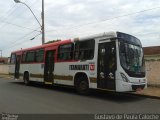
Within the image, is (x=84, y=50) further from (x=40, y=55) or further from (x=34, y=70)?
(x=34, y=70)

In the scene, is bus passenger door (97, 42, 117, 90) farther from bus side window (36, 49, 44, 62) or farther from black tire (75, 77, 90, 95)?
bus side window (36, 49, 44, 62)

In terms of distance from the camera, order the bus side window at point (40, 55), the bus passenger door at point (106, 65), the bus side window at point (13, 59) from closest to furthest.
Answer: the bus passenger door at point (106, 65), the bus side window at point (40, 55), the bus side window at point (13, 59)

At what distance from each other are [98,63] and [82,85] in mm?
1893

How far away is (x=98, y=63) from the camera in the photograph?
48.1 ft

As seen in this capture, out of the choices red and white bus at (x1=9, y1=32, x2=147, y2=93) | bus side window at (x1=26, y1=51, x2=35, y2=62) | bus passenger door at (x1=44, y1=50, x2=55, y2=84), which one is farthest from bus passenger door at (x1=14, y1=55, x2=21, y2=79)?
bus passenger door at (x1=44, y1=50, x2=55, y2=84)

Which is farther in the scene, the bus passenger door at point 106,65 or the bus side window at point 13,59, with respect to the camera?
the bus side window at point 13,59

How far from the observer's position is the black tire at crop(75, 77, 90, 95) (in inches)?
616

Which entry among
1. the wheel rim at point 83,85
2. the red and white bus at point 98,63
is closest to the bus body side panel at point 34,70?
the red and white bus at point 98,63

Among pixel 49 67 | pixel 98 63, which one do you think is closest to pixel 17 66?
pixel 49 67

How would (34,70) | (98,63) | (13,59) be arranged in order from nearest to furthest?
(98,63)
(34,70)
(13,59)

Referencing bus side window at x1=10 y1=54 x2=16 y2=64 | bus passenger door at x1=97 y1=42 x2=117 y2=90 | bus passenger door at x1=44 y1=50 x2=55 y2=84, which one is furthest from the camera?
bus side window at x1=10 y1=54 x2=16 y2=64

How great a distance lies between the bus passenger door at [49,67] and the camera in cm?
1914

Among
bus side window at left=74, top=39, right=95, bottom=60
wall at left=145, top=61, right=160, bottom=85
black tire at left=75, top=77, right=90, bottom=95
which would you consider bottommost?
black tire at left=75, top=77, right=90, bottom=95

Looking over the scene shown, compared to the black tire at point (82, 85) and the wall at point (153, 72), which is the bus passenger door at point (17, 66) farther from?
the wall at point (153, 72)
